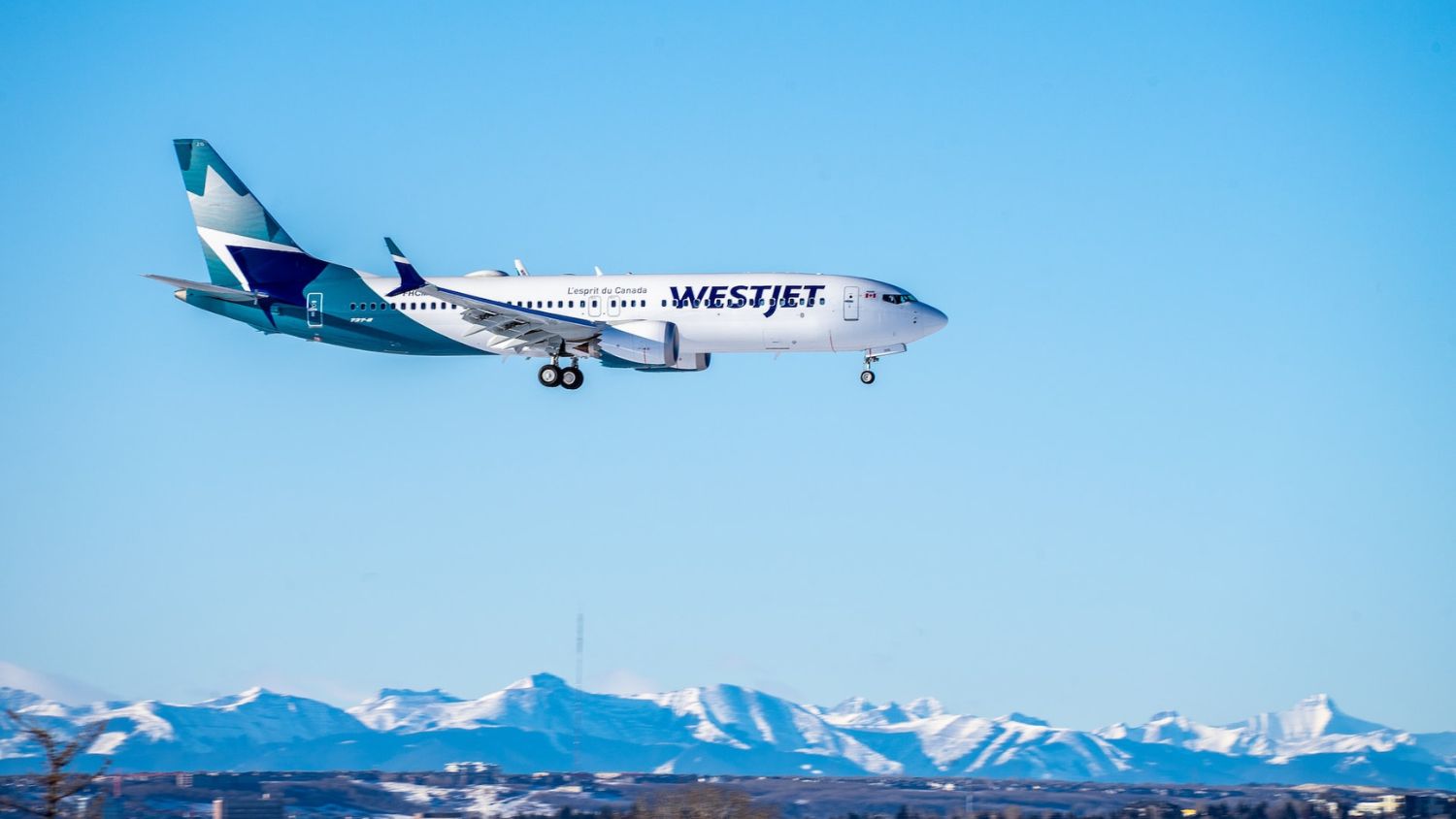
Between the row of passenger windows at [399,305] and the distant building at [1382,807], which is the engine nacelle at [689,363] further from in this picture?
the distant building at [1382,807]

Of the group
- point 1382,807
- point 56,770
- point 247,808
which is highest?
point 56,770

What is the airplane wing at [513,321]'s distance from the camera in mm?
69938

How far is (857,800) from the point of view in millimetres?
196125

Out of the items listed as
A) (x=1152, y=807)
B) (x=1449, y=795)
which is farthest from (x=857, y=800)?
(x=1449, y=795)

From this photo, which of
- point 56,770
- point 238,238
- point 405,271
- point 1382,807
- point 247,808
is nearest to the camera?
point 56,770

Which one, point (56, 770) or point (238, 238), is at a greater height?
point (238, 238)

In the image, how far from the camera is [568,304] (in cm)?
7331

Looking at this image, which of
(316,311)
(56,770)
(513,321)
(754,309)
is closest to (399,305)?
(316,311)

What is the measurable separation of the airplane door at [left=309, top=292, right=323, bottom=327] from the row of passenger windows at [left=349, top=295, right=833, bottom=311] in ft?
5.22

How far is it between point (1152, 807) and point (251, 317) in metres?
128

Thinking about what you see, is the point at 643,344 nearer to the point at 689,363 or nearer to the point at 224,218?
the point at 689,363

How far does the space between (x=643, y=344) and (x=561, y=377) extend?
449 cm

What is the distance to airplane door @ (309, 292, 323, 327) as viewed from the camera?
7619 centimetres

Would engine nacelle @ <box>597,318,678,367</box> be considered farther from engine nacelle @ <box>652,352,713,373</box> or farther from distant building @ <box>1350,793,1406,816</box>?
distant building @ <box>1350,793,1406,816</box>
